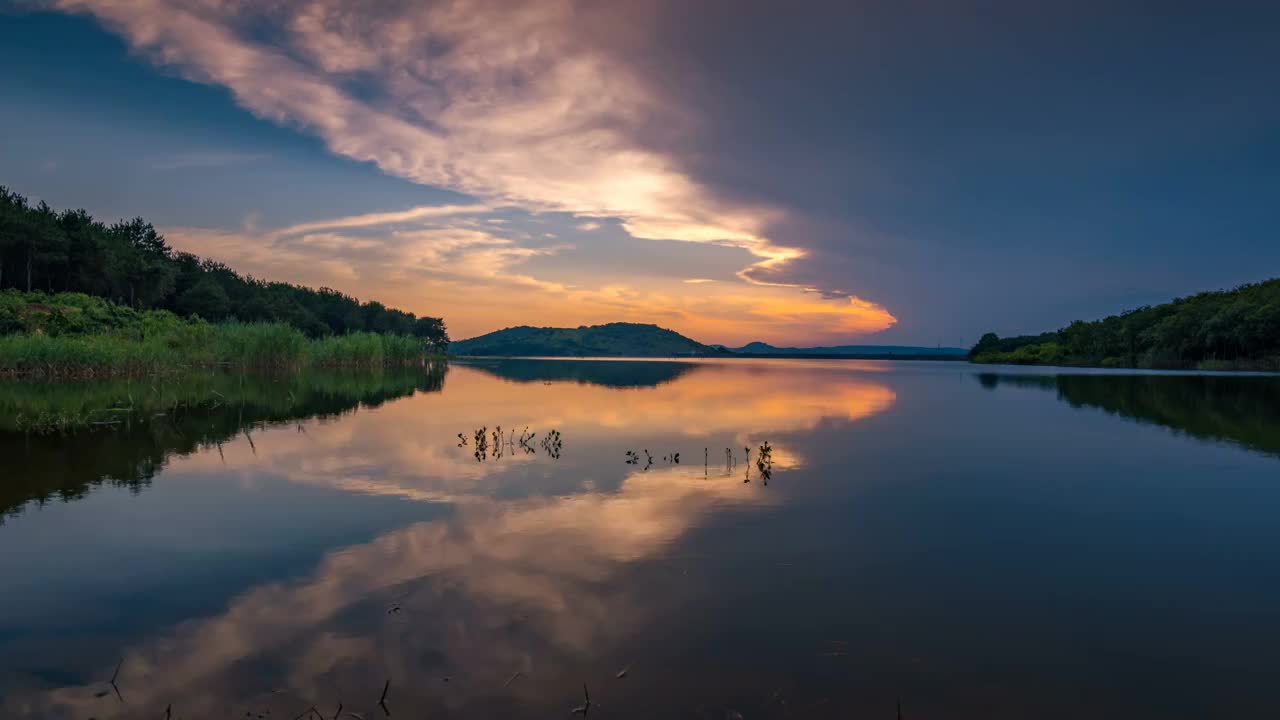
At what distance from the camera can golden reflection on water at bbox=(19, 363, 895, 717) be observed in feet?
18.4

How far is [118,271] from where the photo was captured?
9031cm

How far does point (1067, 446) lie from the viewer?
21.6 meters

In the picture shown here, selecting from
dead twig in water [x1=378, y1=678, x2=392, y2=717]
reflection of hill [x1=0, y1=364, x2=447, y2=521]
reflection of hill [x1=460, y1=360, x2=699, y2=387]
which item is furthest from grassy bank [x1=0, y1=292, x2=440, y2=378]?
dead twig in water [x1=378, y1=678, x2=392, y2=717]

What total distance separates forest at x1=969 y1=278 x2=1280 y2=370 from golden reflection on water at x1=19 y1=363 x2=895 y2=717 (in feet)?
398

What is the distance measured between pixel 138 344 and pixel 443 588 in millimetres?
52391

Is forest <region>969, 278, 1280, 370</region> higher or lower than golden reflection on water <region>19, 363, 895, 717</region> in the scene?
higher

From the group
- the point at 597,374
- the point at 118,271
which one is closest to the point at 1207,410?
the point at 597,374

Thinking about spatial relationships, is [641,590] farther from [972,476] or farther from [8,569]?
[972,476]

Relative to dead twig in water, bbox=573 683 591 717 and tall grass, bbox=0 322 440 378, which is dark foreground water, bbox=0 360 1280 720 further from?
tall grass, bbox=0 322 440 378

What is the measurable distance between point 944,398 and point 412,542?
139 ft

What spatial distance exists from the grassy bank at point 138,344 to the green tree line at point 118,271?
12.0 feet

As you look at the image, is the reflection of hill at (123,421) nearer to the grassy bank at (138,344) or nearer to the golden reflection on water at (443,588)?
the golden reflection on water at (443,588)

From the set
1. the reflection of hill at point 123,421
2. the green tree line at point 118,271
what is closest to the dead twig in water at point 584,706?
the reflection of hill at point 123,421

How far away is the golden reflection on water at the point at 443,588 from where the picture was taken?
18.4 feet
